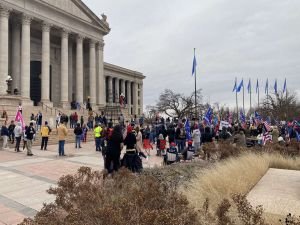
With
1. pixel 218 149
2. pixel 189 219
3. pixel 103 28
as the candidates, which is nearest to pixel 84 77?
pixel 103 28

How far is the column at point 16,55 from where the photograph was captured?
119ft

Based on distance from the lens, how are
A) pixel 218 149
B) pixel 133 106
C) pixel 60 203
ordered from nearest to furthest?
pixel 60 203, pixel 218 149, pixel 133 106

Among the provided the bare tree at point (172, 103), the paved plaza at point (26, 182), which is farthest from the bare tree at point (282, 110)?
the paved plaza at point (26, 182)

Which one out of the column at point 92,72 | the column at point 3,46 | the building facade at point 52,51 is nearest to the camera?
the column at point 3,46

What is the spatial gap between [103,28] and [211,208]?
44.3 meters

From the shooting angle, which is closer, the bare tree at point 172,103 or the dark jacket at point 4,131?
the dark jacket at point 4,131

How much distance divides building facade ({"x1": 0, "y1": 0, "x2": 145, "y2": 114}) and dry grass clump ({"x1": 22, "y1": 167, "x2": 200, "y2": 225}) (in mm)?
28056

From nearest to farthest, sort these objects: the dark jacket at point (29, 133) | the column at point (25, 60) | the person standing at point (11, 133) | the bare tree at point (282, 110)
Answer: the dark jacket at point (29, 133)
the person standing at point (11, 133)
the column at point (25, 60)
the bare tree at point (282, 110)

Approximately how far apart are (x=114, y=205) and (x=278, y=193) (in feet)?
16.9

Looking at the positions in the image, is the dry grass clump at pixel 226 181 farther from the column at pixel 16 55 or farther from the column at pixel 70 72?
the column at pixel 70 72

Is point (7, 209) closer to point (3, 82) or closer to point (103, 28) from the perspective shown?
point (3, 82)

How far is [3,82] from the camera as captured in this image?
32594mm

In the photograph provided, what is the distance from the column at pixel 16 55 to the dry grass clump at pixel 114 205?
33107 mm

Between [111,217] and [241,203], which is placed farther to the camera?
[241,203]
